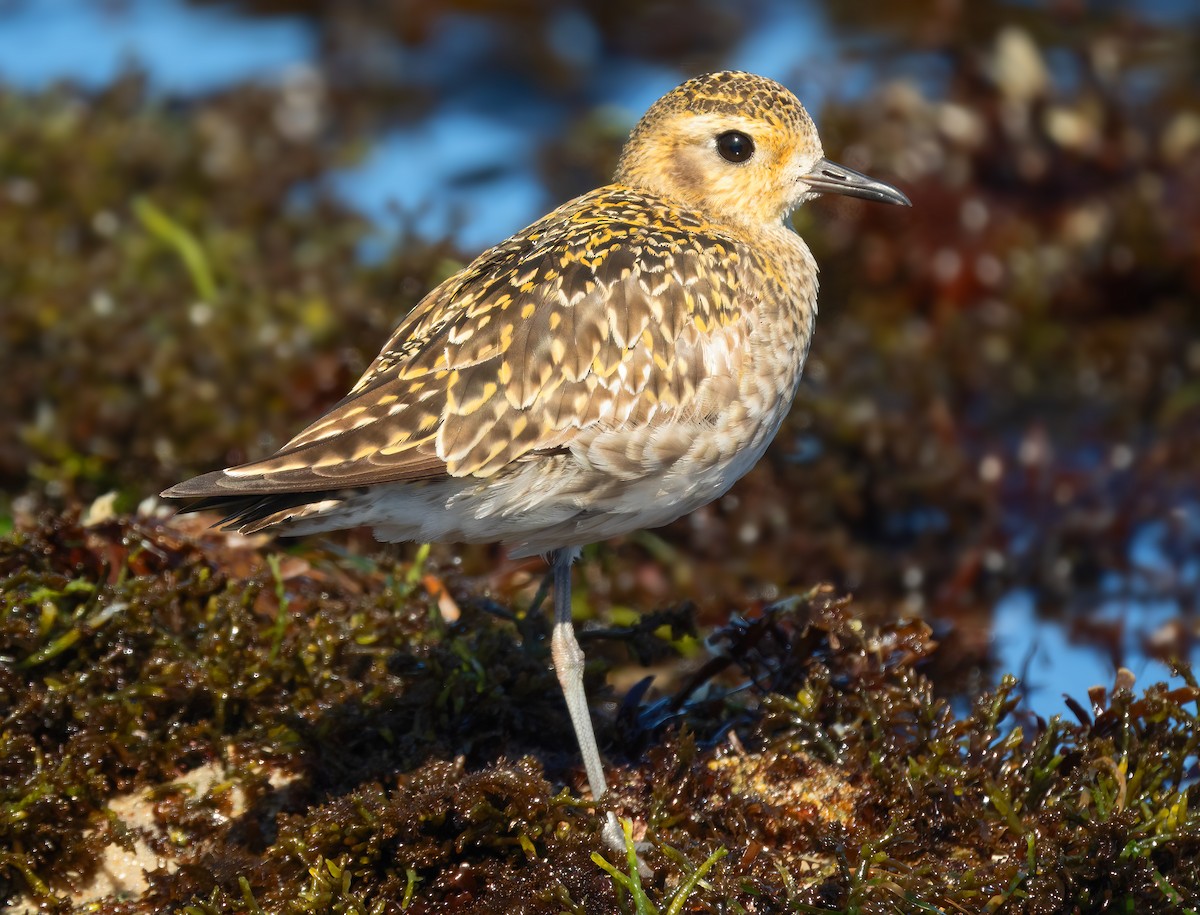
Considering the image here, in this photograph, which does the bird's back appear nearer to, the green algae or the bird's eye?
the bird's eye

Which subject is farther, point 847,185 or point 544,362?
point 847,185

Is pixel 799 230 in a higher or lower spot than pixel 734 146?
higher

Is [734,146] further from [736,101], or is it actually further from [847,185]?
[847,185]

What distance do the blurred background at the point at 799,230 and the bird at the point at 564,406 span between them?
1.37 metres

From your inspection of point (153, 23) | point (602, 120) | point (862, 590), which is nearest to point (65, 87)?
point (153, 23)

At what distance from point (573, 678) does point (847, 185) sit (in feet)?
5.85

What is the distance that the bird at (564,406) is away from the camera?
4004 mm

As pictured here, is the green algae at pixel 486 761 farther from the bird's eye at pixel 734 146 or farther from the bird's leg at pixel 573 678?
the bird's eye at pixel 734 146

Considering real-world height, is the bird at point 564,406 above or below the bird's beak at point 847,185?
below

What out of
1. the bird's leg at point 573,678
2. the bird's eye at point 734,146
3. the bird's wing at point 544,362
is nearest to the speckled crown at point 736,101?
the bird's eye at point 734,146

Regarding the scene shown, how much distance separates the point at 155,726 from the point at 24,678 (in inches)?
16.6

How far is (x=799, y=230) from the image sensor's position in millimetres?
7914

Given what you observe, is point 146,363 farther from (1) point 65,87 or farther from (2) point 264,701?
(1) point 65,87

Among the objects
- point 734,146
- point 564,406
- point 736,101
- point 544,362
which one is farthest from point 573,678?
point 736,101
